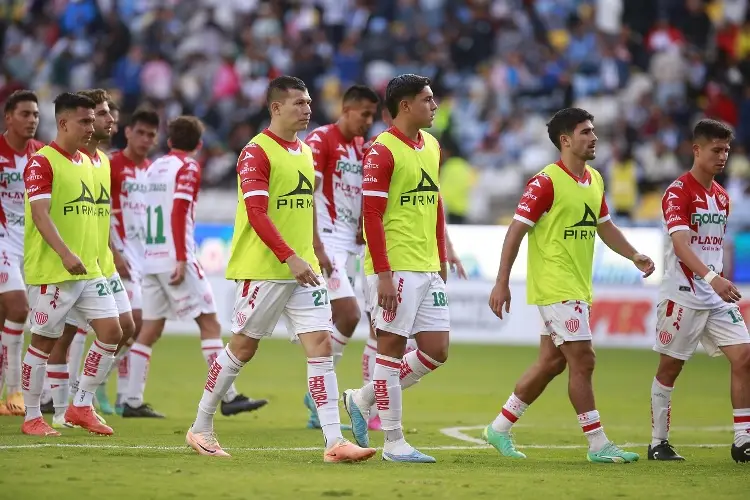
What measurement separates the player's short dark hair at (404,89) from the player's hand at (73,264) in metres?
2.52

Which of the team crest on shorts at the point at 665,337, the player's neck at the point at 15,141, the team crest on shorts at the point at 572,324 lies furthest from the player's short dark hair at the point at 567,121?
the player's neck at the point at 15,141

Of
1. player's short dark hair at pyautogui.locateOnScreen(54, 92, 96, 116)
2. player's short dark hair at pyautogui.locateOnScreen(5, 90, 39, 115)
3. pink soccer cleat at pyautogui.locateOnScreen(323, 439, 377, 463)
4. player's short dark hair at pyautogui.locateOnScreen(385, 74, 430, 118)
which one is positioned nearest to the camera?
pink soccer cleat at pyautogui.locateOnScreen(323, 439, 377, 463)

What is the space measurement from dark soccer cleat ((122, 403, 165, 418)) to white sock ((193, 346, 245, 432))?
3447mm

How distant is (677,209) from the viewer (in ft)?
31.8

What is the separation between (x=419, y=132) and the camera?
911 cm

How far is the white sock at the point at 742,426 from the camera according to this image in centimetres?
935

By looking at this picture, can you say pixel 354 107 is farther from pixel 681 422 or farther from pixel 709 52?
pixel 709 52

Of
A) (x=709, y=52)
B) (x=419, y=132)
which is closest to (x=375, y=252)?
(x=419, y=132)

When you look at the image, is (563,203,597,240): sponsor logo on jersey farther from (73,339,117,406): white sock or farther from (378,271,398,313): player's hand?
(73,339,117,406): white sock

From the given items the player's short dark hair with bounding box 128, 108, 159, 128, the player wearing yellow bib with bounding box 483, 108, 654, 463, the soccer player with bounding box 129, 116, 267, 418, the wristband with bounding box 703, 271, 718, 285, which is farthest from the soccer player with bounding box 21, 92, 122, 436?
the wristband with bounding box 703, 271, 718, 285

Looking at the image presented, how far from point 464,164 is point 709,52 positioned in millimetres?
6517

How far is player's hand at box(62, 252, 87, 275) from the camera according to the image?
362 inches

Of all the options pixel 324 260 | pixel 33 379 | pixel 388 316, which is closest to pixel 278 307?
pixel 388 316

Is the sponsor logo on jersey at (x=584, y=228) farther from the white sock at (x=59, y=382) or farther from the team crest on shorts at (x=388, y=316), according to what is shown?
the white sock at (x=59, y=382)
